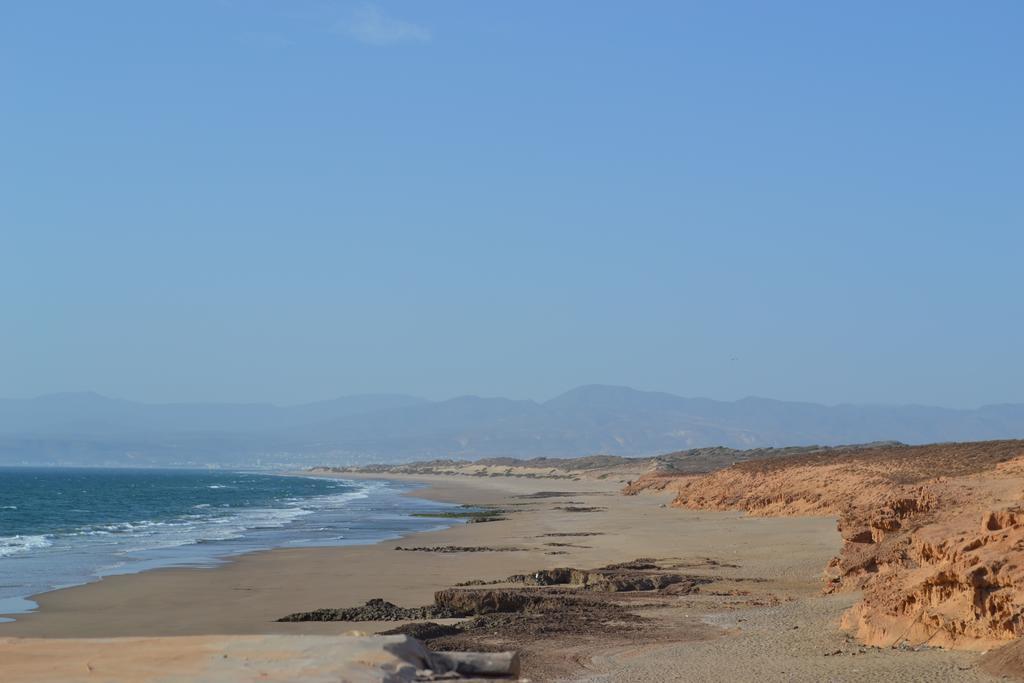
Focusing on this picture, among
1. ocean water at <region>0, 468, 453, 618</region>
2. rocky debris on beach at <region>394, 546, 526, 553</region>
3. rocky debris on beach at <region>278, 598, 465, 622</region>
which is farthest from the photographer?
rocky debris on beach at <region>394, 546, 526, 553</region>

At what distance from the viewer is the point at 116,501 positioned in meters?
71.4

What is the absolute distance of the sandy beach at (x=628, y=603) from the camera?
1184 centimetres

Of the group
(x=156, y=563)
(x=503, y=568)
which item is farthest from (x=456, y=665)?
(x=156, y=563)

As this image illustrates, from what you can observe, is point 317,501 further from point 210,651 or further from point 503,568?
point 210,651

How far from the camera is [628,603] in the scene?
17.4 m

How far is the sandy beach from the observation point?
11836mm

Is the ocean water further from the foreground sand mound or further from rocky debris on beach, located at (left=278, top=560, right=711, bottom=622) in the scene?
the foreground sand mound

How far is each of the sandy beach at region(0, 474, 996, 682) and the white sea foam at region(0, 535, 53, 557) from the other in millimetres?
8330

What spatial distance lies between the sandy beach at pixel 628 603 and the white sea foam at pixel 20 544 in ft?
27.3

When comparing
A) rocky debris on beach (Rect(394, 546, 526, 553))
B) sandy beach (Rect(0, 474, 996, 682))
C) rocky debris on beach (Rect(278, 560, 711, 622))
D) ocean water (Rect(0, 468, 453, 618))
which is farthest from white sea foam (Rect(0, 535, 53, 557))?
rocky debris on beach (Rect(278, 560, 711, 622))

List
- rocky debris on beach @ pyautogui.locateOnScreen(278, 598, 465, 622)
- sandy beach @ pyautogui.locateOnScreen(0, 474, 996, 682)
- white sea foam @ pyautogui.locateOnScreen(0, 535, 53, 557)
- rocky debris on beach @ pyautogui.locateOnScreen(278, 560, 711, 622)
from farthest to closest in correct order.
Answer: white sea foam @ pyautogui.locateOnScreen(0, 535, 53, 557), rocky debris on beach @ pyautogui.locateOnScreen(278, 560, 711, 622), rocky debris on beach @ pyautogui.locateOnScreen(278, 598, 465, 622), sandy beach @ pyautogui.locateOnScreen(0, 474, 996, 682)

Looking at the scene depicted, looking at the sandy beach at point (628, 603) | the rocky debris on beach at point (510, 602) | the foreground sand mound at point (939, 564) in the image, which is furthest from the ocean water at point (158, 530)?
the foreground sand mound at point (939, 564)

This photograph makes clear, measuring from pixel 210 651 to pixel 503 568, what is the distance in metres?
18.3

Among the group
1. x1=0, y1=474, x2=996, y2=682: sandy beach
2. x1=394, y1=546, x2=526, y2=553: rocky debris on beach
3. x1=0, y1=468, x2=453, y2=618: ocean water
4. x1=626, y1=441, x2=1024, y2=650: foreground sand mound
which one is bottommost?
x1=0, y1=468, x2=453, y2=618: ocean water
